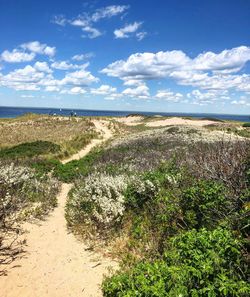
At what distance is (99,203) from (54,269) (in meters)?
2.67

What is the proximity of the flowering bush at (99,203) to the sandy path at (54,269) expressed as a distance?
724 mm

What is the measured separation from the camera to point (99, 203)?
9.83 metres

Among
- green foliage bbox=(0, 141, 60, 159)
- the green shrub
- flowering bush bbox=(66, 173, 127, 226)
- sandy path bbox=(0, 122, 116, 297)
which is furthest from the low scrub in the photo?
green foliage bbox=(0, 141, 60, 159)

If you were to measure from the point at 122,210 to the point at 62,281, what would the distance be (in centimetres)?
300

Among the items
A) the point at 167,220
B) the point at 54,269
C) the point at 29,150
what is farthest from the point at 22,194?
the point at 29,150

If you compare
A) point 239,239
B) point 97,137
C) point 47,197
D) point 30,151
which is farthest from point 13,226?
point 97,137

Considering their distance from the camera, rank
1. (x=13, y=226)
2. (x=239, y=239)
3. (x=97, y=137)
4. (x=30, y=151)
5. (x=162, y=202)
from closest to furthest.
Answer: (x=239, y=239)
(x=162, y=202)
(x=13, y=226)
(x=30, y=151)
(x=97, y=137)

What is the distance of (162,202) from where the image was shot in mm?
9031

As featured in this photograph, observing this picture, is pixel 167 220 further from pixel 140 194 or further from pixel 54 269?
pixel 54 269

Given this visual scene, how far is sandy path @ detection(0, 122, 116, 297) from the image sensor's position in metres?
6.64

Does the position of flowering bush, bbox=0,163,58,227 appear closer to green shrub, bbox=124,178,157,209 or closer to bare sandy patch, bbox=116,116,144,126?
green shrub, bbox=124,178,157,209

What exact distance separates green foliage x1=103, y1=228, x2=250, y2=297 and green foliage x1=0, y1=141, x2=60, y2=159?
17.2m

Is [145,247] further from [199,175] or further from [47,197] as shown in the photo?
[47,197]

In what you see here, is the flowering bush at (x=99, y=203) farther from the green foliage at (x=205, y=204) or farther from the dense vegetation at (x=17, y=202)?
the green foliage at (x=205, y=204)
